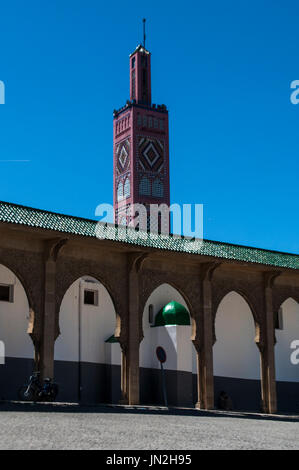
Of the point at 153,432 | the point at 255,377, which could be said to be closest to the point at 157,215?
the point at 255,377

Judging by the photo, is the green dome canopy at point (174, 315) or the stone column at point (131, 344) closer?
the stone column at point (131, 344)

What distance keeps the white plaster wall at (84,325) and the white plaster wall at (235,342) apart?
4522mm

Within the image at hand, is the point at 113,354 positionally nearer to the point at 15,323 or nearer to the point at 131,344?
the point at 15,323

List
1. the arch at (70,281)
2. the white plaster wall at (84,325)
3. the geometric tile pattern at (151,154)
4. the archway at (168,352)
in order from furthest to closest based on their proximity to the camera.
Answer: the geometric tile pattern at (151,154)
the archway at (168,352)
the white plaster wall at (84,325)
the arch at (70,281)

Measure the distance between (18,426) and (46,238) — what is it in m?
8.82

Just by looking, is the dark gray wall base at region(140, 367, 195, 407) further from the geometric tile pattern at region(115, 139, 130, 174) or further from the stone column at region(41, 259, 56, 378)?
the geometric tile pattern at region(115, 139, 130, 174)

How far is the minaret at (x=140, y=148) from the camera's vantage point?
5831 centimetres

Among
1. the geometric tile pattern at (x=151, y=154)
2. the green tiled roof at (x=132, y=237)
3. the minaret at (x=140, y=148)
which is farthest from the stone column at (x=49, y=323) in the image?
the geometric tile pattern at (x=151, y=154)

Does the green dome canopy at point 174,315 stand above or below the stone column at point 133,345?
above

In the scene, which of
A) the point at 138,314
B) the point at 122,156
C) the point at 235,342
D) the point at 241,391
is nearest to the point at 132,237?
the point at 138,314

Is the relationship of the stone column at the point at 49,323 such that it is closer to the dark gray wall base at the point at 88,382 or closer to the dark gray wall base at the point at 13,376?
the dark gray wall base at the point at 13,376

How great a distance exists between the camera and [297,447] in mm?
14383

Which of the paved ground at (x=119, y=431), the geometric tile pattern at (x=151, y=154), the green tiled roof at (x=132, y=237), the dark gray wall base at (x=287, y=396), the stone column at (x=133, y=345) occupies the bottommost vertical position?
the paved ground at (x=119, y=431)
